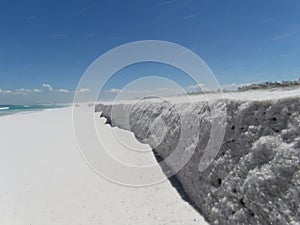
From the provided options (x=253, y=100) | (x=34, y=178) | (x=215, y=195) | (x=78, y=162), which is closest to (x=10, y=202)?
(x=34, y=178)

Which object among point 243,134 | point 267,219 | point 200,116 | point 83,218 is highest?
point 200,116

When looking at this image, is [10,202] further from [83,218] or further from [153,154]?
[153,154]

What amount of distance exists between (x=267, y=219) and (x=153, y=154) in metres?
4.77

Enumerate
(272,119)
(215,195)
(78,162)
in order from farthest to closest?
(78,162)
(215,195)
(272,119)

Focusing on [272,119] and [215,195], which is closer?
[272,119]

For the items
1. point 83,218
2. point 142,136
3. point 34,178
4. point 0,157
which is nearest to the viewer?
point 83,218

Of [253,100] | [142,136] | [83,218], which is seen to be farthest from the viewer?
[142,136]

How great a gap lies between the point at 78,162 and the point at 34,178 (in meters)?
1.40

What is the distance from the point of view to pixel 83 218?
3793 millimetres

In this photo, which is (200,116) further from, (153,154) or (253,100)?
(153,154)

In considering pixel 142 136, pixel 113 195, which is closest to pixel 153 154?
pixel 142 136

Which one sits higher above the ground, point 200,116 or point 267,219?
point 200,116

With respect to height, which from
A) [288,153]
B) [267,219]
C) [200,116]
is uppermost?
[200,116]

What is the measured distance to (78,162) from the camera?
6.80 metres
